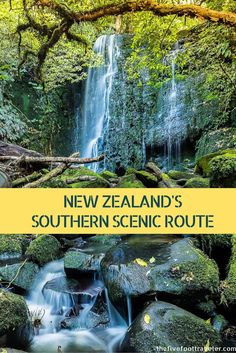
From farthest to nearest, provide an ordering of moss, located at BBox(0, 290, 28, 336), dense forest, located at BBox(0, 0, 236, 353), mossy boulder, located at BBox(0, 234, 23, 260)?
mossy boulder, located at BBox(0, 234, 23, 260), dense forest, located at BBox(0, 0, 236, 353), moss, located at BBox(0, 290, 28, 336)

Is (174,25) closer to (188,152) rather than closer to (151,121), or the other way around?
(188,152)

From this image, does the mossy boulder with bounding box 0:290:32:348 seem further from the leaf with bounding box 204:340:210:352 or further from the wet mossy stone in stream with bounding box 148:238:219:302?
the leaf with bounding box 204:340:210:352

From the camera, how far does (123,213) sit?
3631 millimetres

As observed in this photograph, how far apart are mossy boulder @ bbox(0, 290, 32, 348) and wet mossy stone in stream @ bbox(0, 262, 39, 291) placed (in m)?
1.09

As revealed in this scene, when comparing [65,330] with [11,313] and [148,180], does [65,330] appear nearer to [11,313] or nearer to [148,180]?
[11,313]

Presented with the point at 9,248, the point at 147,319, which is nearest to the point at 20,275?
the point at 9,248

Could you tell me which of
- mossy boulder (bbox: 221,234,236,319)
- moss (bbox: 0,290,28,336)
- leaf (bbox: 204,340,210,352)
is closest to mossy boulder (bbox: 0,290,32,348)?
moss (bbox: 0,290,28,336)

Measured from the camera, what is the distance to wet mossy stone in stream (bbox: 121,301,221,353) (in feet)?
10.2

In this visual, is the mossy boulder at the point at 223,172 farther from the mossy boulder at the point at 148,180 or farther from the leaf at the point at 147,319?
the mossy boulder at the point at 148,180

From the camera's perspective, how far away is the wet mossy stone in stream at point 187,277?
3.64m

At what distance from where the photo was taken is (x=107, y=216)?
3.63m

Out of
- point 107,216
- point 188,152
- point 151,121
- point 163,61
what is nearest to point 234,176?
point 107,216

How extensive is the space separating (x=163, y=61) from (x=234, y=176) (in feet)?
19.1

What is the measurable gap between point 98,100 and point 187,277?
12911 millimetres
